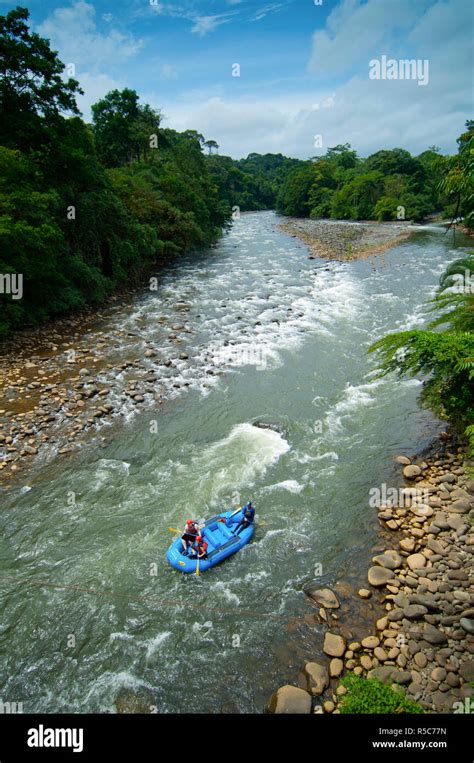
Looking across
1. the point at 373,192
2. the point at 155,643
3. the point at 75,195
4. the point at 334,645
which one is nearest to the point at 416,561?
the point at 334,645

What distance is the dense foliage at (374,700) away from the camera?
18.7 feet

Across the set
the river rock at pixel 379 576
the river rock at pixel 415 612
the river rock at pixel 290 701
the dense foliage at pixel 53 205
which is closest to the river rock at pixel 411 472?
the river rock at pixel 379 576

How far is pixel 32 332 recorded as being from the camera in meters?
19.1

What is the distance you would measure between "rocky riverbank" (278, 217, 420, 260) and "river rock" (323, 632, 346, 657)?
126 feet

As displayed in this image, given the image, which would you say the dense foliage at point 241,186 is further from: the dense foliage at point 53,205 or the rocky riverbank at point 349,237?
A: the dense foliage at point 53,205

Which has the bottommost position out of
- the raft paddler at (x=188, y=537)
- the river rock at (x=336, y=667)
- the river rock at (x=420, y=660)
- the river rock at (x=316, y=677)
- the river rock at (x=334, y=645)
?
the river rock at (x=316, y=677)

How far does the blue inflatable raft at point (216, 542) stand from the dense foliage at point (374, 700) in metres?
3.42

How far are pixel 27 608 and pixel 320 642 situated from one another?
5692 mm

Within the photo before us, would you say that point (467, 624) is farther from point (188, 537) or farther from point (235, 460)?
point (235, 460)

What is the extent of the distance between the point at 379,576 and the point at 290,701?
2.99m

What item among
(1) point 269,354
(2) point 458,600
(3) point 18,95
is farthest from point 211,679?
(3) point 18,95

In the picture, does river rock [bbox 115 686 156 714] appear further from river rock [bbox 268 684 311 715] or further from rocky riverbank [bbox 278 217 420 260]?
rocky riverbank [bbox 278 217 420 260]

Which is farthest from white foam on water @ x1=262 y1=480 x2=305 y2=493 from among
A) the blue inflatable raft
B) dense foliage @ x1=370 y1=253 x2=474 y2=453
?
dense foliage @ x1=370 y1=253 x2=474 y2=453
